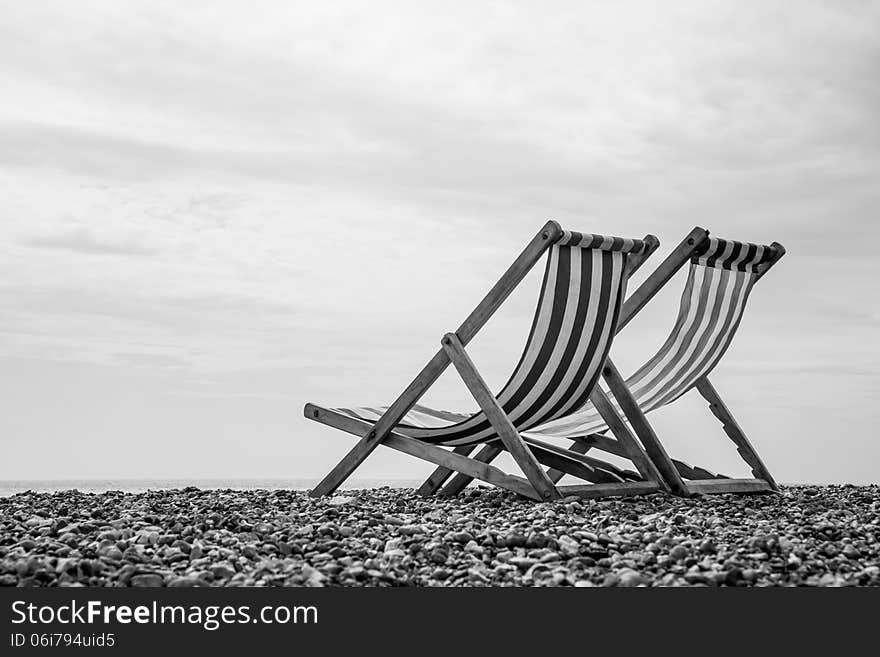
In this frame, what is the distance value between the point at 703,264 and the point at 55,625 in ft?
14.7

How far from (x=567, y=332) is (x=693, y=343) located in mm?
1311

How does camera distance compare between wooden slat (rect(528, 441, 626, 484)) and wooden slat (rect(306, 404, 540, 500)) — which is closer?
wooden slat (rect(306, 404, 540, 500))

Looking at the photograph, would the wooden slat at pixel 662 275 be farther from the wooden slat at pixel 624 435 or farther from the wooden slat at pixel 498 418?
the wooden slat at pixel 498 418

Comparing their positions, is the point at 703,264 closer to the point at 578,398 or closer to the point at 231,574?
the point at 578,398

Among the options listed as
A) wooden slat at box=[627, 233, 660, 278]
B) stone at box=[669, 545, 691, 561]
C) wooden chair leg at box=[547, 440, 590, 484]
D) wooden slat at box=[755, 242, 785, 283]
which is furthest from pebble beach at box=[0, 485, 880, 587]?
wooden slat at box=[755, 242, 785, 283]

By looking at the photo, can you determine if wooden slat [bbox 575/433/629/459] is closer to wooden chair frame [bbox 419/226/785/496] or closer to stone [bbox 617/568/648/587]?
wooden chair frame [bbox 419/226/785/496]

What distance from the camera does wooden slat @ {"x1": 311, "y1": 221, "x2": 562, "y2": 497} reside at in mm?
5695

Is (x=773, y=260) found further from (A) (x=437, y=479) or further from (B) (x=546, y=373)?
(A) (x=437, y=479)

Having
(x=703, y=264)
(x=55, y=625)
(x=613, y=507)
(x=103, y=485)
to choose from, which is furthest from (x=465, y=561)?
(x=103, y=485)

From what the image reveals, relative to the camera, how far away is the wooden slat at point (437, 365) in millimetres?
5695

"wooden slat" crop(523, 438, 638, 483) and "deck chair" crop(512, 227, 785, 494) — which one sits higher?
"deck chair" crop(512, 227, 785, 494)

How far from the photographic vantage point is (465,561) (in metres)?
3.84

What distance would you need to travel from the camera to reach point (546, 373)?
5.78 m

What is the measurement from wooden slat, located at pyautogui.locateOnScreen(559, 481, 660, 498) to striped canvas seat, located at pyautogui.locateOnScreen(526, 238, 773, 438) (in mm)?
473
